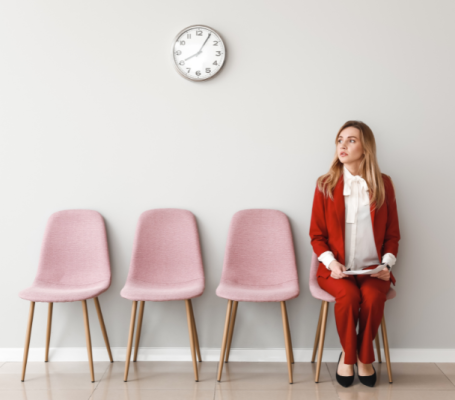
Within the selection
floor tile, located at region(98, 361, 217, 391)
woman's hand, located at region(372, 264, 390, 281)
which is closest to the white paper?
woman's hand, located at region(372, 264, 390, 281)

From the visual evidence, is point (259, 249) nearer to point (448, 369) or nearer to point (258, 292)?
point (258, 292)

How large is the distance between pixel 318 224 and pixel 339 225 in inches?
5.2

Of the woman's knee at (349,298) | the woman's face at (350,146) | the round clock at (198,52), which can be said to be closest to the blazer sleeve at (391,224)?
the woman's face at (350,146)

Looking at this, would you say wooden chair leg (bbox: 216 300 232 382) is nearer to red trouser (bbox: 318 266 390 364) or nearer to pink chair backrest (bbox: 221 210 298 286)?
pink chair backrest (bbox: 221 210 298 286)

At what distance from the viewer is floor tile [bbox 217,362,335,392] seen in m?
2.19

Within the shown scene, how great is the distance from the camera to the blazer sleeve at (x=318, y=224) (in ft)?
7.66

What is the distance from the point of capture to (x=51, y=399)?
2074mm

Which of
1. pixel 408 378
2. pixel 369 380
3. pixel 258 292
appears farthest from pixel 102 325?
pixel 408 378

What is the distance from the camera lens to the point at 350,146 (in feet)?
7.48

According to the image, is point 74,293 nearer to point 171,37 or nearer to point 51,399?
point 51,399

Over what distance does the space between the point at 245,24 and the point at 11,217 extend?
1840 millimetres

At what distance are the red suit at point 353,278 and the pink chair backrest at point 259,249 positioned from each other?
187 millimetres

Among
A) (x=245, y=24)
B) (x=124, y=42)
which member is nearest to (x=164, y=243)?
(x=124, y=42)

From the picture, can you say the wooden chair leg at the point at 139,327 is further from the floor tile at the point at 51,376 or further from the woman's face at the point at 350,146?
the woman's face at the point at 350,146
